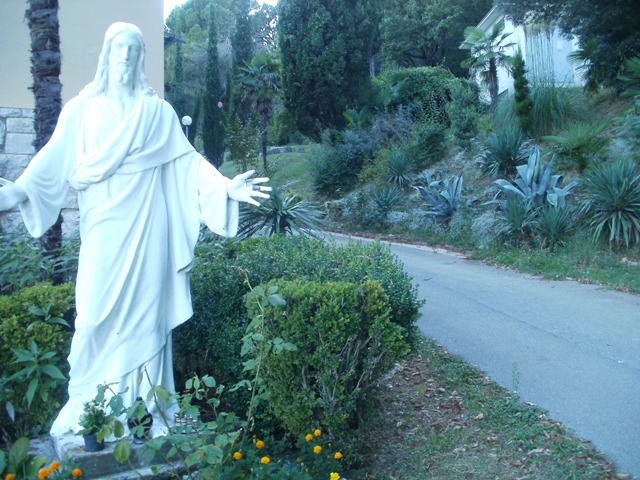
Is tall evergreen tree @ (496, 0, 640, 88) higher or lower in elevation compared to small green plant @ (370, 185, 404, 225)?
higher

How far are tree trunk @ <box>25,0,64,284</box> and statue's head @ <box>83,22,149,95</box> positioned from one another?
206 centimetres

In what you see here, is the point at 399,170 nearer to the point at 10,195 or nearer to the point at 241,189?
the point at 241,189

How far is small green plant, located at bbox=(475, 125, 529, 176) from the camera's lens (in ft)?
53.8

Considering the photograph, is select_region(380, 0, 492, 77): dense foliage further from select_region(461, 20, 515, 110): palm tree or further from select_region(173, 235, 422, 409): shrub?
select_region(173, 235, 422, 409): shrub

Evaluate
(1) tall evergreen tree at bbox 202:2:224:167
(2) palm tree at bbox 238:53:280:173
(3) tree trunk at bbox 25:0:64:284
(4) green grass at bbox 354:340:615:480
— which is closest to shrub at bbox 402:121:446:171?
(2) palm tree at bbox 238:53:280:173

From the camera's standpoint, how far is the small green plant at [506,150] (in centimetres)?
1639

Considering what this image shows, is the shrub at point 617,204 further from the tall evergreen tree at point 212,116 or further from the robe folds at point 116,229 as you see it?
the tall evergreen tree at point 212,116

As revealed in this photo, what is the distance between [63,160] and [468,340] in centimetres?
509

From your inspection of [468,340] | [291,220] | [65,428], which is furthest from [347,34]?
[65,428]

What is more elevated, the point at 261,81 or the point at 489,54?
the point at 261,81

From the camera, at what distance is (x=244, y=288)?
17.9 feet

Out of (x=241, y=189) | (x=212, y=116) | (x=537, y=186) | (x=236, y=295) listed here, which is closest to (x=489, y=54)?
(x=537, y=186)

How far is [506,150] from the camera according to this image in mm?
16438

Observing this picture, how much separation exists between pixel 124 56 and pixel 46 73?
230 cm
